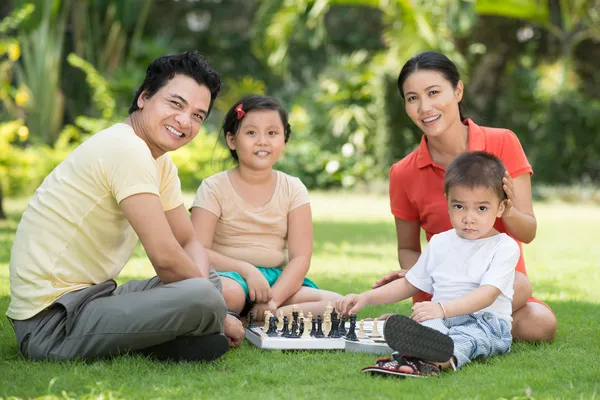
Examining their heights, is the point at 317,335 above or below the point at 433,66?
below

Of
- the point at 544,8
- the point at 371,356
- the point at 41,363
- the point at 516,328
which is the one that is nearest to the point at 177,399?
the point at 41,363

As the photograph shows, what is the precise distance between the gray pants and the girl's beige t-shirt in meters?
1.12

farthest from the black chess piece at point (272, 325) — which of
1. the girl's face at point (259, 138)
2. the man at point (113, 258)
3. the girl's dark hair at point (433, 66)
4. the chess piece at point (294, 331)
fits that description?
the girl's dark hair at point (433, 66)

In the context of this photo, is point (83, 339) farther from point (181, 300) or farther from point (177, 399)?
point (177, 399)

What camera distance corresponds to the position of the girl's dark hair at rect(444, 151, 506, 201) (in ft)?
12.4

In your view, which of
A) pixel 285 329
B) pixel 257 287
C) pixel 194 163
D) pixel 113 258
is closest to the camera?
pixel 113 258

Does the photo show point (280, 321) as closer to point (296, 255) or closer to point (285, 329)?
point (285, 329)

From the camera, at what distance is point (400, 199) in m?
4.68

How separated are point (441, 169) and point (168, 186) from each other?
4.77ft

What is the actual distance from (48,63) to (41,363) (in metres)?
16.1

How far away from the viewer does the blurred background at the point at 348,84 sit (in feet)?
57.0

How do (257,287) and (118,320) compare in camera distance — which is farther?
(257,287)

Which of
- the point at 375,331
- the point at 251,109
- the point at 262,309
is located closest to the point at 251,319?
the point at 262,309

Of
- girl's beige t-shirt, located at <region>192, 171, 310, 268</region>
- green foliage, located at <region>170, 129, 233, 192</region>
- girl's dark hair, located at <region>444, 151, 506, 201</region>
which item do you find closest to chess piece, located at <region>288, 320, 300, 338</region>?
girl's beige t-shirt, located at <region>192, 171, 310, 268</region>
